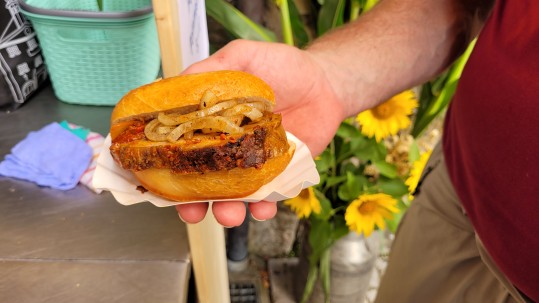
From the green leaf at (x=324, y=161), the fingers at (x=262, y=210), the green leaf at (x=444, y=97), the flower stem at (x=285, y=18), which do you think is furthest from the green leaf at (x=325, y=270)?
the fingers at (x=262, y=210)

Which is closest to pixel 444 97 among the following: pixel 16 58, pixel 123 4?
pixel 123 4

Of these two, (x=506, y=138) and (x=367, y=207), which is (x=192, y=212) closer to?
(x=506, y=138)

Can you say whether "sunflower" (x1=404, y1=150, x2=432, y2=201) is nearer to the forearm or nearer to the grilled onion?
the forearm

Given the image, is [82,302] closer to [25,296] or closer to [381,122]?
[25,296]

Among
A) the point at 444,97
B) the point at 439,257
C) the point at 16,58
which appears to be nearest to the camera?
the point at 439,257

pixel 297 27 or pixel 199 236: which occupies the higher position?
pixel 297 27

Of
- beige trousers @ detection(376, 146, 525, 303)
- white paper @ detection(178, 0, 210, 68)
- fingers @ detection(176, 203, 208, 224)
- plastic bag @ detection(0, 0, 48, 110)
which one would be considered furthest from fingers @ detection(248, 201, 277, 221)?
plastic bag @ detection(0, 0, 48, 110)
